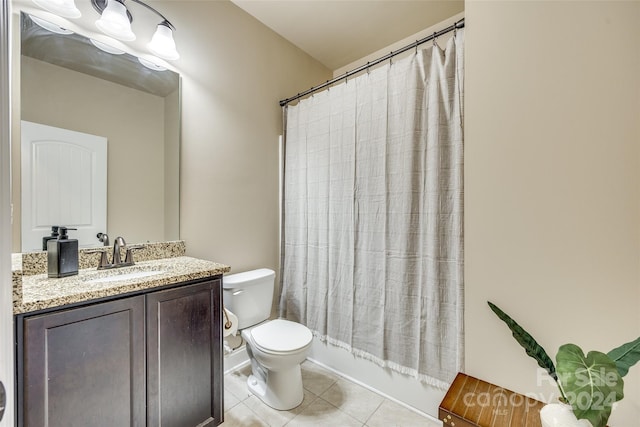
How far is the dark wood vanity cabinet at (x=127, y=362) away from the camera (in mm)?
949

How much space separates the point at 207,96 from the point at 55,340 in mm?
1554

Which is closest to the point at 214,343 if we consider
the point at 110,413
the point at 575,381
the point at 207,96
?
the point at 110,413

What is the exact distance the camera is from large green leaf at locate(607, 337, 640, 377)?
2.87ft

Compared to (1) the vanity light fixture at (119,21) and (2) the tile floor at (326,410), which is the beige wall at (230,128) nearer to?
(1) the vanity light fixture at (119,21)

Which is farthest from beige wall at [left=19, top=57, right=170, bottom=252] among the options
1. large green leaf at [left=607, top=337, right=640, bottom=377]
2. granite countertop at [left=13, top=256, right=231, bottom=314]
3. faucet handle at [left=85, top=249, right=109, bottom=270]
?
large green leaf at [left=607, top=337, right=640, bottom=377]

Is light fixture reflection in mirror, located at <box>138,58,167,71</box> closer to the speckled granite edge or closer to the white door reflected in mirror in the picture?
the white door reflected in mirror

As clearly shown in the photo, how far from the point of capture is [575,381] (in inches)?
33.0

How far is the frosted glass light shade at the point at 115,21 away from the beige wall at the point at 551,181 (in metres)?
1.76

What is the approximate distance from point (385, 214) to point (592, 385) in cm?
111

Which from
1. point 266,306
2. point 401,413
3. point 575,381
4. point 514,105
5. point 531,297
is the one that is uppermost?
point 514,105

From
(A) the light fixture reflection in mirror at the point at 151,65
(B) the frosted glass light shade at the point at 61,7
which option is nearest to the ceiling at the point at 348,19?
(A) the light fixture reflection in mirror at the point at 151,65

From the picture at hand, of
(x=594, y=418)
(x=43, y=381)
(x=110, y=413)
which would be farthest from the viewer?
(x=110, y=413)

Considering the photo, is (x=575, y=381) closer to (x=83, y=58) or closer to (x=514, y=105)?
(x=514, y=105)

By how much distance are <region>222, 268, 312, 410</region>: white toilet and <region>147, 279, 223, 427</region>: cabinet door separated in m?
0.30
